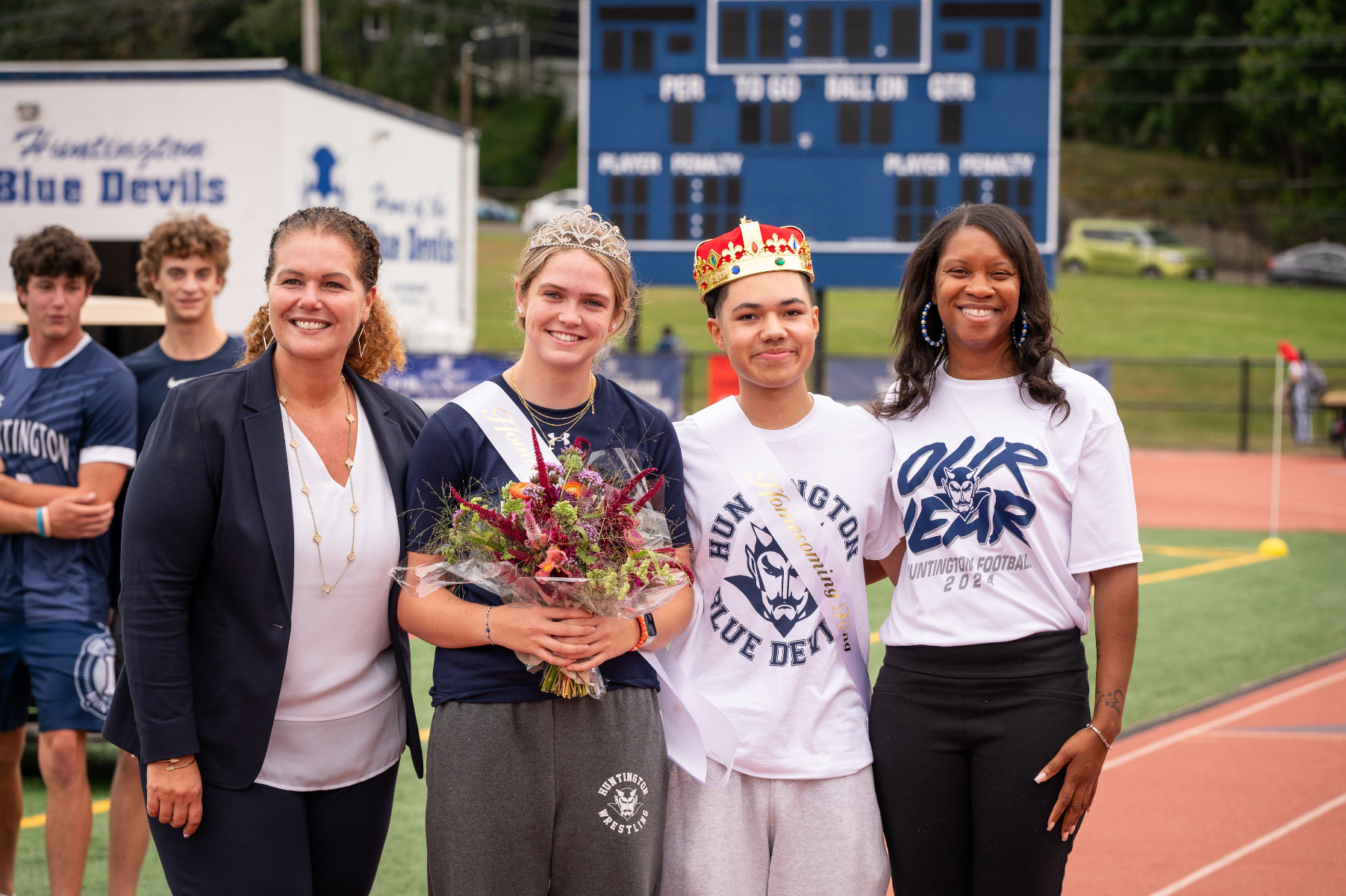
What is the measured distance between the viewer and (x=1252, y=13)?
39625mm

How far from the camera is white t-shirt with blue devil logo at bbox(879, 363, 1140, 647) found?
2.80m

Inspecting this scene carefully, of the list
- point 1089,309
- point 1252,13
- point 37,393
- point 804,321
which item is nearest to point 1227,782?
point 804,321

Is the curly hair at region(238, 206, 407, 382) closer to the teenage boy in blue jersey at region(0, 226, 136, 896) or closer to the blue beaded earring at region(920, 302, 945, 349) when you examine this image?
the teenage boy in blue jersey at region(0, 226, 136, 896)

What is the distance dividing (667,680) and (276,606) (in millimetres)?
878

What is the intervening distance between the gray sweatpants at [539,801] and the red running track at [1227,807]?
2804 mm

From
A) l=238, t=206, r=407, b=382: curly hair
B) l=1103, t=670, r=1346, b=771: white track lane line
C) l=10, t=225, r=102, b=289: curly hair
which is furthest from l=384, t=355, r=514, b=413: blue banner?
l=238, t=206, r=407, b=382: curly hair

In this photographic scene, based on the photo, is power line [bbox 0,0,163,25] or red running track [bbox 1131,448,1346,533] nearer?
red running track [bbox 1131,448,1346,533]

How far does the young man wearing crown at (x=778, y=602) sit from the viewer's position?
280cm

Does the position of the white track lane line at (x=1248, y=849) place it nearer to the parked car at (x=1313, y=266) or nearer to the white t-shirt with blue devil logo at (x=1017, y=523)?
the white t-shirt with blue devil logo at (x=1017, y=523)

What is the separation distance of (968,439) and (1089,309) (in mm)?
33713

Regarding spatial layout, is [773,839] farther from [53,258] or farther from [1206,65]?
[1206,65]

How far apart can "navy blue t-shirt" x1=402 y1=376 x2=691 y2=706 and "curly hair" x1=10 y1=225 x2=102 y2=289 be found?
2.11 meters

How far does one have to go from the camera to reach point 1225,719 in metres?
6.91

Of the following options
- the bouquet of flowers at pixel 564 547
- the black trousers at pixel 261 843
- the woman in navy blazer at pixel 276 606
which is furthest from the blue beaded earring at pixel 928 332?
the black trousers at pixel 261 843
